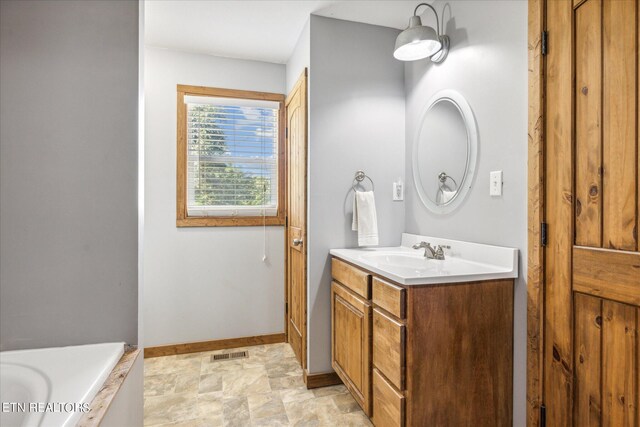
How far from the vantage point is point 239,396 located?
2.15 meters

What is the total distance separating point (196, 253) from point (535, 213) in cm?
244

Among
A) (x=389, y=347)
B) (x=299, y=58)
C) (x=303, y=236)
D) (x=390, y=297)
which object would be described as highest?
(x=299, y=58)

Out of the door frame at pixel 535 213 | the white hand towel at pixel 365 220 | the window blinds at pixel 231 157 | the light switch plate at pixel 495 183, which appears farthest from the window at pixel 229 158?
the door frame at pixel 535 213

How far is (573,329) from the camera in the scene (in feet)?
4.21

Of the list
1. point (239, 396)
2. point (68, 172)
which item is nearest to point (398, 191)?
point (239, 396)

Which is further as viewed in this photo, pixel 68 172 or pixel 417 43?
pixel 417 43

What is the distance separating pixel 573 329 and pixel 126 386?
1.61 m

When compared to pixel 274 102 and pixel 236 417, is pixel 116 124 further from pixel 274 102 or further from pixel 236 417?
pixel 274 102

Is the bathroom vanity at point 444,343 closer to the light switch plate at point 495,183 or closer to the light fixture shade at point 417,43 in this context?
the light switch plate at point 495,183

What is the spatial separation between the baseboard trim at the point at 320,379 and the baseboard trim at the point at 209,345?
80cm

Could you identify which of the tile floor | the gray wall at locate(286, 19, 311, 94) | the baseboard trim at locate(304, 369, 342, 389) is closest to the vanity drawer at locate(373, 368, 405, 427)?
the tile floor

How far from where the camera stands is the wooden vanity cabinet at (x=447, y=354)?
4.56 ft

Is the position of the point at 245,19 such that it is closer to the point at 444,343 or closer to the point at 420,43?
the point at 420,43

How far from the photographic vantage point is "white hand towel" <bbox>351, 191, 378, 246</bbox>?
226 cm
